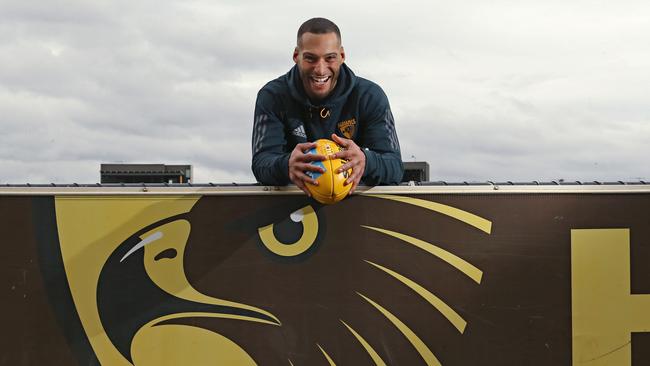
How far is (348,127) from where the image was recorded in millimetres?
5461

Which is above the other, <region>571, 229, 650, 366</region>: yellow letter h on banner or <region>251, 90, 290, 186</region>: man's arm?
<region>251, 90, 290, 186</region>: man's arm

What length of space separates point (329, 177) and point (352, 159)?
232mm

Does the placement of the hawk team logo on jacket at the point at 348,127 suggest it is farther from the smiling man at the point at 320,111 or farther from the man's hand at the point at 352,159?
the man's hand at the point at 352,159

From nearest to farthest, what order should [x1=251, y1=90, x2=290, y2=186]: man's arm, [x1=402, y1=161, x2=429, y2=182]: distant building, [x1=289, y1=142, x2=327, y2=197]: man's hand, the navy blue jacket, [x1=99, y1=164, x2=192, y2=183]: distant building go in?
[x1=289, y1=142, x2=327, y2=197]: man's hand → [x1=251, y1=90, x2=290, y2=186]: man's arm → the navy blue jacket → [x1=402, y1=161, x2=429, y2=182]: distant building → [x1=99, y1=164, x2=192, y2=183]: distant building

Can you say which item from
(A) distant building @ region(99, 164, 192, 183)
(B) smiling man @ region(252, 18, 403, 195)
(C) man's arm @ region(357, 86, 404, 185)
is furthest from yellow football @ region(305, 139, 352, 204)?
(A) distant building @ region(99, 164, 192, 183)

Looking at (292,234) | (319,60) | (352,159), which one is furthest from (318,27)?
(292,234)

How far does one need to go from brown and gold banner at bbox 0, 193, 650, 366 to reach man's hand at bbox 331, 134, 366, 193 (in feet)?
1.32

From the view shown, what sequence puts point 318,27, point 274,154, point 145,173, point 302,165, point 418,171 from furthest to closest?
point 145,173 → point 418,171 → point 274,154 → point 318,27 → point 302,165

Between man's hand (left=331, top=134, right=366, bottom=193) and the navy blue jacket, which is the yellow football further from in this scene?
the navy blue jacket

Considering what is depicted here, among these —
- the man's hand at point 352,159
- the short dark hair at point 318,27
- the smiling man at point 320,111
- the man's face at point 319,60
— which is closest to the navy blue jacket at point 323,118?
the smiling man at point 320,111

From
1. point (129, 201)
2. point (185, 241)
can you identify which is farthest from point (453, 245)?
point (129, 201)

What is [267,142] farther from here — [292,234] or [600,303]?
[600,303]

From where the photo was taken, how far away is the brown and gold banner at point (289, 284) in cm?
509

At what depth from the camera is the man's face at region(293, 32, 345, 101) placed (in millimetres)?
5062
